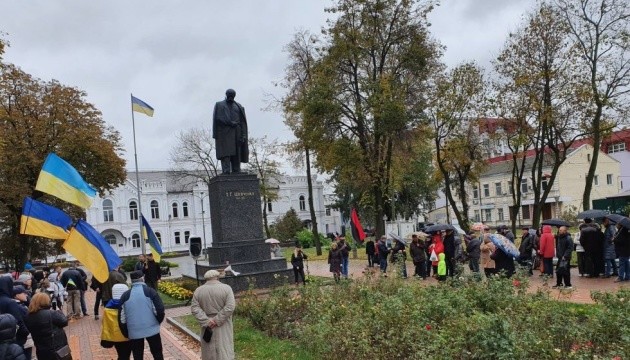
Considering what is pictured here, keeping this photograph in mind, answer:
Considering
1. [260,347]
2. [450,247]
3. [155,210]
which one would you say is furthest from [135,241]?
[260,347]

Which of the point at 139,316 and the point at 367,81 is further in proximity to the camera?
the point at 367,81

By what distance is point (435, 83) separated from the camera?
31.0 metres

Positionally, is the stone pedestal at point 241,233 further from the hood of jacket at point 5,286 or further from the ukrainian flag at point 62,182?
the hood of jacket at point 5,286

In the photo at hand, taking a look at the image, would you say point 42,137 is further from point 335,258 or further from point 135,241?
point 135,241

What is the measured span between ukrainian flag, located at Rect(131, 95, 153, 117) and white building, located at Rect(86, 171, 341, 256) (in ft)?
126

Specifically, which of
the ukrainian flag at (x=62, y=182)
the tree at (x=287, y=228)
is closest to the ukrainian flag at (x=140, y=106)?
the ukrainian flag at (x=62, y=182)

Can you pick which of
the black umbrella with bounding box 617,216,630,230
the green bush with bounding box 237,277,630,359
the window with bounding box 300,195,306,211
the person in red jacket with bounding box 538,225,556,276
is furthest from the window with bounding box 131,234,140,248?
the black umbrella with bounding box 617,216,630,230

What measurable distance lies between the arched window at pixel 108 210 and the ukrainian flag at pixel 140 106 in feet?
145

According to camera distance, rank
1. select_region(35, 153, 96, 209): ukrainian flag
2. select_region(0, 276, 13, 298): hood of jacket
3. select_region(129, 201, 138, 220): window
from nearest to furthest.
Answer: select_region(0, 276, 13, 298): hood of jacket
select_region(35, 153, 96, 209): ukrainian flag
select_region(129, 201, 138, 220): window

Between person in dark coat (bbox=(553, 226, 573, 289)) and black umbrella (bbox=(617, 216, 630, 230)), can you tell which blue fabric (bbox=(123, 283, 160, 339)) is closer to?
person in dark coat (bbox=(553, 226, 573, 289))

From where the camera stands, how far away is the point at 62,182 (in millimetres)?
9719

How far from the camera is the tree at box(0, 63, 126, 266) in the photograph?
31906 millimetres

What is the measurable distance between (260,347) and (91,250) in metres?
3.07

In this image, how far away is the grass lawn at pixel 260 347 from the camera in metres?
8.36
